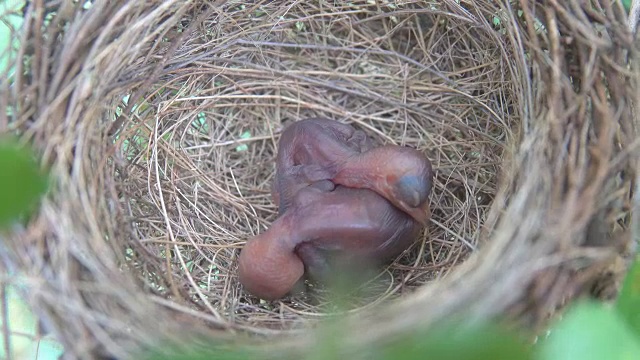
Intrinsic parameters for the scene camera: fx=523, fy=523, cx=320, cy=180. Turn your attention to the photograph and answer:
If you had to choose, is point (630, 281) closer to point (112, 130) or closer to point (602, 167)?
point (602, 167)

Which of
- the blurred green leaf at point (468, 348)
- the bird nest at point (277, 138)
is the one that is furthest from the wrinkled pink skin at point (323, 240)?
the blurred green leaf at point (468, 348)

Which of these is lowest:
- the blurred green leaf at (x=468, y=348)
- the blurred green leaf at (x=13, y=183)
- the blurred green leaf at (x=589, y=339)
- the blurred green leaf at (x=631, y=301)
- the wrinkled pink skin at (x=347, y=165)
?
the blurred green leaf at (x=631, y=301)

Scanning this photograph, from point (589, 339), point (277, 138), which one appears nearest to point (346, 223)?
point (277, 138)

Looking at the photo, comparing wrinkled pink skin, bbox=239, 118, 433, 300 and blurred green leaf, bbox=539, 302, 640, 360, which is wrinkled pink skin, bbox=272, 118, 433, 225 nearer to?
wrinkled pink skin, bbox=239, 118, 433, 300

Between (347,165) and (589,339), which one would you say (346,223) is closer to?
(347,165)

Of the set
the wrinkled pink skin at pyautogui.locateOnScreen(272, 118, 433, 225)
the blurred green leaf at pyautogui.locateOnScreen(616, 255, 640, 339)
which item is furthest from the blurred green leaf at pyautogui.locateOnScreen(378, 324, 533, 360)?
the wrinkled pink skin at pyautogui.locateOnScreen(272, 118, 433, 225)

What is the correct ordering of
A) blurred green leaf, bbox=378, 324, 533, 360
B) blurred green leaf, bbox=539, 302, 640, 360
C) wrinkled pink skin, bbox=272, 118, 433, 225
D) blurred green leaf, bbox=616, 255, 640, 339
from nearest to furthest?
blurred green leaf, bbox=378, 324, 533, 360 < blurred green leaf, bbox=539, 302, 640, 360 < blurred green leaf, bbox=616, 255, 640, 339 < wrinkled pink skin, bbox=272, 118, 433, 225

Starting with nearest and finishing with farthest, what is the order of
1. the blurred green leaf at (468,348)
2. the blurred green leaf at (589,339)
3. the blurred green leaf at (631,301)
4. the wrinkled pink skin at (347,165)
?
the blurred green leaf at (468,348) → the blurred green leaf at (589,339) → the blurred green leaf at (631,301) → the wrinkled pink skin at (347,165)

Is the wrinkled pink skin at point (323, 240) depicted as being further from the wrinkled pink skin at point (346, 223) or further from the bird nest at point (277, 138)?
the bird nest at point (277, 138)
